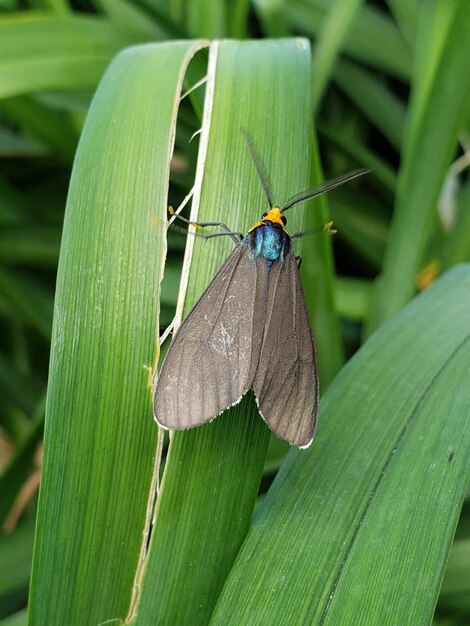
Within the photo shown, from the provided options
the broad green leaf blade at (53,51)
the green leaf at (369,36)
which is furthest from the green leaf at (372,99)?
the broad green leaf blade at (53,51)

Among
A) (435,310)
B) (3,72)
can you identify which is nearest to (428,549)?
(435,310)

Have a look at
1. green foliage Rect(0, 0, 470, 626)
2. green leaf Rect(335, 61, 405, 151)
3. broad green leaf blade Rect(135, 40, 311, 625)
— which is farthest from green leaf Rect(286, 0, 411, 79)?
broad green leaf blade Rect(135, 40, 311, 625)

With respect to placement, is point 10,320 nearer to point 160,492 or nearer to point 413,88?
point 160,492

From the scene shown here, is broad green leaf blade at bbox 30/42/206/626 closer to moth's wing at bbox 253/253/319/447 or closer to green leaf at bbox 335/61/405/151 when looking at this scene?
moth's wing at bbox 253/253/319/447

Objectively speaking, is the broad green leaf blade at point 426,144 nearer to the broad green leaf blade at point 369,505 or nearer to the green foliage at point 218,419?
the green foliage at point 218,419

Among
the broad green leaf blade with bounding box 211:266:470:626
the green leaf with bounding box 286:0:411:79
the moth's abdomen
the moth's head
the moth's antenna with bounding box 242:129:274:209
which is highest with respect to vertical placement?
the green leaf with bounding box 286:0:411:79

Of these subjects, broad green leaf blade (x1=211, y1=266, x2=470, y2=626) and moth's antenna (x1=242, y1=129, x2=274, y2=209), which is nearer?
broad green leaf blade (x1=211, y1=266, x2=470, y2=626)

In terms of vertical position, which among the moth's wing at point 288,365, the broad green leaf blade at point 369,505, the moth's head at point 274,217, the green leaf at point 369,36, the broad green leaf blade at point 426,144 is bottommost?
the broad green leaf blade at point 369,505
